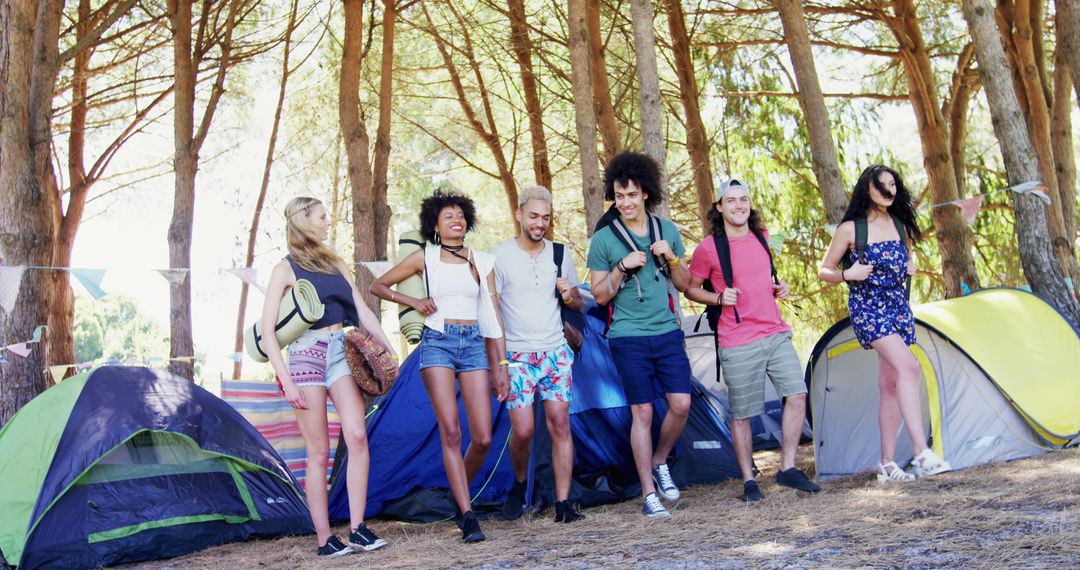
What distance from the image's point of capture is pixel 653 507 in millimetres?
5086

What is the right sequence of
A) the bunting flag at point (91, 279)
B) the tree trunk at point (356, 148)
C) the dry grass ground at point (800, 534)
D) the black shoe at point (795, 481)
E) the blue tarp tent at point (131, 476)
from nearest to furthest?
the dry grass ground at point (800, 534), the blue tarp tent at point (131, 476), the black shoe at point (795, 481), the bunting flag at point (91, 279), the tree trunk at point (356, 148)

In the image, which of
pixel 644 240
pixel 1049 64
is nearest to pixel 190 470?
pixel 644 240

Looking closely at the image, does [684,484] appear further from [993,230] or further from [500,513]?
[993,230]

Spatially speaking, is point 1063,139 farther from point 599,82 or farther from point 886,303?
point 886,303

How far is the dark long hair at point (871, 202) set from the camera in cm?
554

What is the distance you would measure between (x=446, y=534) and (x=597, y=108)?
22.5ft

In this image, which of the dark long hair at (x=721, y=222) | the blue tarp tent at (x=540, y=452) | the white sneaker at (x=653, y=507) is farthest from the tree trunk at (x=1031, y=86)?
the white sneaker at (x=653, y=507)

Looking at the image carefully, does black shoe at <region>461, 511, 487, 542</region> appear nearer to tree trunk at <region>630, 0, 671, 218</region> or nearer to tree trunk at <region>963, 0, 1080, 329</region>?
tree trunk at <region>630, 0, 671, 218</region>

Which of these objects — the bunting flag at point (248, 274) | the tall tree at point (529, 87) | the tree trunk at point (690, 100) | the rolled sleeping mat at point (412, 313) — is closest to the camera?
the rolled sleeping mat at point (412, 313)

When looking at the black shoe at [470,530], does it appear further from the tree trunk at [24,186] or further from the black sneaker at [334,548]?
the tree trunk at [24,186]

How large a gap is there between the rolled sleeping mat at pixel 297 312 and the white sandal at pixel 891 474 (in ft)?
9.83

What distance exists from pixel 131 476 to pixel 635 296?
9.23 feet

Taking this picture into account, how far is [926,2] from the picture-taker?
43.1ft

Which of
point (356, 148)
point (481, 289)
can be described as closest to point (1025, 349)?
point (481, 289)
